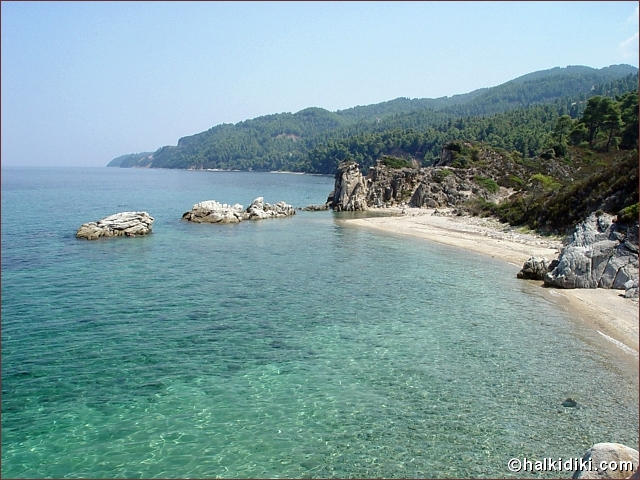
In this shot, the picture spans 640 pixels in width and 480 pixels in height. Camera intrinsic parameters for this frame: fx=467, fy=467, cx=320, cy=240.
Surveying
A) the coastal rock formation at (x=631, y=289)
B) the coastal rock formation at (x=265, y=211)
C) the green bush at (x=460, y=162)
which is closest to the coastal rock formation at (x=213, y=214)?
the coastal rock formation at (x=265, y=211)

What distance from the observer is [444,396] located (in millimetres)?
18625

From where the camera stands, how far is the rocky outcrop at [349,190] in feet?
312

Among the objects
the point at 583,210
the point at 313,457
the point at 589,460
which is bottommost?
the point at 313,457

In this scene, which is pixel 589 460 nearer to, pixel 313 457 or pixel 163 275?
pixel 313 457

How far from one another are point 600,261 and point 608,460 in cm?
2665

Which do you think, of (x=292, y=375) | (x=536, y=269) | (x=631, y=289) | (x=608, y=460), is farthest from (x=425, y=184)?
(x=608, y=460)

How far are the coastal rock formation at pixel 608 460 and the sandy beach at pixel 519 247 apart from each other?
12.2m

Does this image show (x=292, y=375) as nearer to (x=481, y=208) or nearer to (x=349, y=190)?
(x=481, y=208)

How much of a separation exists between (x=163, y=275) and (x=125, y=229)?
76.3ft

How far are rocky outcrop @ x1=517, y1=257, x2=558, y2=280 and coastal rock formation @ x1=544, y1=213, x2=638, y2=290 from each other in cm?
105

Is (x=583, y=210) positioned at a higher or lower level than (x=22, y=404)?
higher

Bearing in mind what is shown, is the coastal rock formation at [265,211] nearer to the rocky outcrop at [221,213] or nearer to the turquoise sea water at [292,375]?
the rocky outcrop at [221,213]

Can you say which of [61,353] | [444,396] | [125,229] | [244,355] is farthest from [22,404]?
[125,229]

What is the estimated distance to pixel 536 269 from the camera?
37.4 meters
